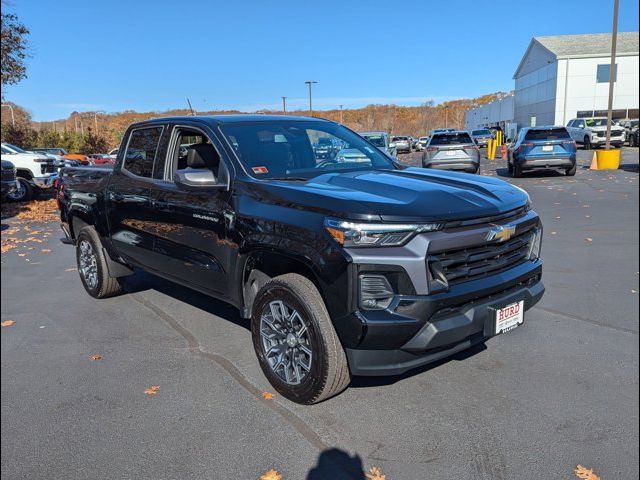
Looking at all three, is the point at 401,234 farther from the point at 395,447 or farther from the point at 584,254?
the point at 584,254

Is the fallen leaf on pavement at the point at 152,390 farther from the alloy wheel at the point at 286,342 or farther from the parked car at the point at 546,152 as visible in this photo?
the parked car at the point at 546,152

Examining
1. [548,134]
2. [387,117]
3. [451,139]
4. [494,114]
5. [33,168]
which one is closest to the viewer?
[548,134]

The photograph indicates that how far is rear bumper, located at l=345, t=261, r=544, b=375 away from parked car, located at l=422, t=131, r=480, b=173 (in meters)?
14.2

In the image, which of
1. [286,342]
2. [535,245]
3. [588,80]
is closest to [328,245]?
[286,342]

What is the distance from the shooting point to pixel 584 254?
283 inches

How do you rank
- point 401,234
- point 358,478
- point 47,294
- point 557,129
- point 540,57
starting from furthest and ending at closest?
point 540,57 → point 557,129 → point 47,294 → point 401,234 → point 358,478

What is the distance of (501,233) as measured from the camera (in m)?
3.29

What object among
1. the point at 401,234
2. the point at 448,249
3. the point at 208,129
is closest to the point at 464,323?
the point at 448,249

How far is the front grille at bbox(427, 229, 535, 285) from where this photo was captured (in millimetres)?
3041

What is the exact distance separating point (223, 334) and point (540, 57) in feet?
176

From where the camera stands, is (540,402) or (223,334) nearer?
(540,402)

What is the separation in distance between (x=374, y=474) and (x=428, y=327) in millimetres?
822

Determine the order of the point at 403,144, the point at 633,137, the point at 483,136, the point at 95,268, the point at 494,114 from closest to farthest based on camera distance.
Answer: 1. the point at 95,268
2. the point at 633,137
3. the point at 403,144
4. the point at 483,136
5. the point at 494,114

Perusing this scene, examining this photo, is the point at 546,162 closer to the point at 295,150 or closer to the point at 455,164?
the point at 455,164
